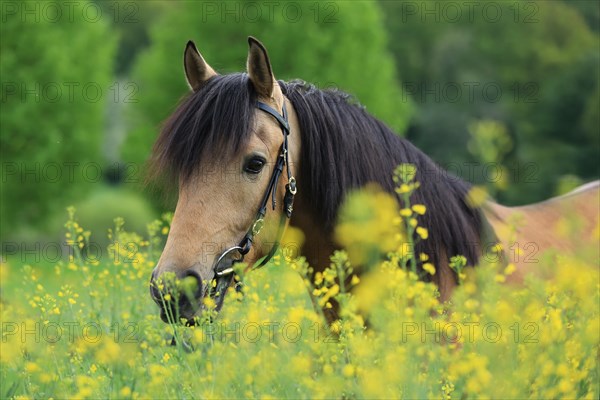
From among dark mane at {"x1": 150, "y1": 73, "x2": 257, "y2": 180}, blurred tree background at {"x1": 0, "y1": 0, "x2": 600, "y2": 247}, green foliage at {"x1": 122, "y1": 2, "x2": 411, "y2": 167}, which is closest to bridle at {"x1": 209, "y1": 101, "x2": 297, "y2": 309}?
dark mane at {"x1": 150, "y1": 73, "x2": 257, "y2": 180}

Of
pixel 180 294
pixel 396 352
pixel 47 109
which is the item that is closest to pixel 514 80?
pixel 47 109

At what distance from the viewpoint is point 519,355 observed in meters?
2.98

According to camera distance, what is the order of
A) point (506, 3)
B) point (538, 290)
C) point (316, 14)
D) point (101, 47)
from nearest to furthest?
1. point (538, 290)
2. point (316, 14)
3. point (101, 47)
4. point (506, 3)

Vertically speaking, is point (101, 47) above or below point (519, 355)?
below

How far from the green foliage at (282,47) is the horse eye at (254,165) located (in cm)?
1373

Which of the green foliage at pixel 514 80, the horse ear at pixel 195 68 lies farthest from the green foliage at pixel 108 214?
the horse ear at pixel 195 68

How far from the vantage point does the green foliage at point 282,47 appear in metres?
17.9

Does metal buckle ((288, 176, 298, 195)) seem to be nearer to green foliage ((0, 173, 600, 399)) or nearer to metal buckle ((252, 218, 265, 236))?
metal buckle ((252, 218, 265, 236))

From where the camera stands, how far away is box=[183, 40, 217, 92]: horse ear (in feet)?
13.7

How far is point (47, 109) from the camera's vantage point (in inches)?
752

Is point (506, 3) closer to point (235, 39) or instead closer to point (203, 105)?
point (235, 39)

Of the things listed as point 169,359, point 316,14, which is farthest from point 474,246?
point 316,14

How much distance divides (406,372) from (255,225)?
1.32m

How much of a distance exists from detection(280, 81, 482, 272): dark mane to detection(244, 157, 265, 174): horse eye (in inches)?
13.0
